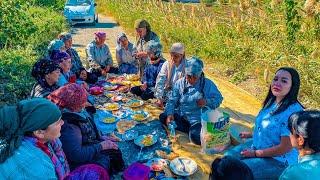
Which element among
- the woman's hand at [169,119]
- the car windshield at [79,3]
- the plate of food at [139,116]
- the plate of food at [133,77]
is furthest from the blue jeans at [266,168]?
the car windshield at [79,3]

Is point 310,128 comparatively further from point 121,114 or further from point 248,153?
point 121,114

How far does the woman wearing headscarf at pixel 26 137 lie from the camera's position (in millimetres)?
2418

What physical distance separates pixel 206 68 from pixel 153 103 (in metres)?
2.58

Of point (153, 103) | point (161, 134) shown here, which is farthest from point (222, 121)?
point (153, 103)

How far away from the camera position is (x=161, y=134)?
193 inches

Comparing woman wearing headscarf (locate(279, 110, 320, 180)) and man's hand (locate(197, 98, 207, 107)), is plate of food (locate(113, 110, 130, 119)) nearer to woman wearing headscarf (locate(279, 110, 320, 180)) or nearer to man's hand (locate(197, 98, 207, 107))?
man's hand (locate(197, 98, 207, 107))

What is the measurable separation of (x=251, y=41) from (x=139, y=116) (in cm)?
358

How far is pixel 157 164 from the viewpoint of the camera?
406 centimetres

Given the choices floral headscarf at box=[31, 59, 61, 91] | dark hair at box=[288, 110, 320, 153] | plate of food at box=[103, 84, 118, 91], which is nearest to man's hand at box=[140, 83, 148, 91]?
plate of food at box=[103, 84, 118, 91]

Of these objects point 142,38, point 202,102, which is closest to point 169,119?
point 202,102

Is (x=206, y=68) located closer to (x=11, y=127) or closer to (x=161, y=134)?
(x=161, y=134)

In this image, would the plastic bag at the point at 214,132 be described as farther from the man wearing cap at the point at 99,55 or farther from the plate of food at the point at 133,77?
the man wearing cap at the point at 99,55

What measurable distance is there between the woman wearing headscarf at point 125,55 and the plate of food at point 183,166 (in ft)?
10.2

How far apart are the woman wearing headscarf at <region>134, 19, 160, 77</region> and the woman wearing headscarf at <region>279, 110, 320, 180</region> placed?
4.02 m
